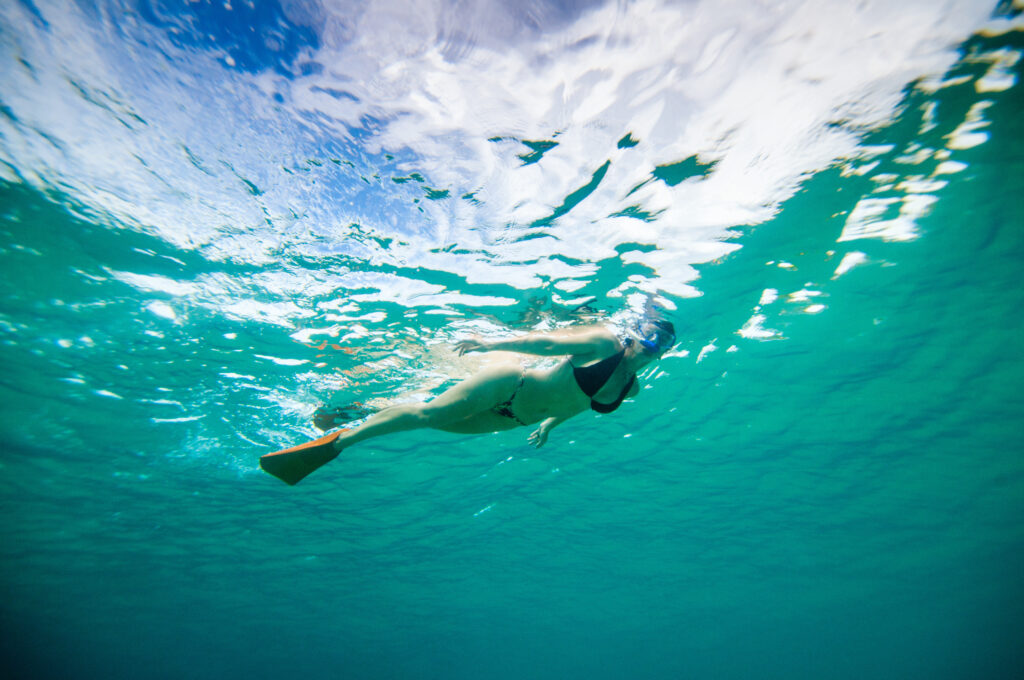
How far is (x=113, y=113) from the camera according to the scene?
5.12m

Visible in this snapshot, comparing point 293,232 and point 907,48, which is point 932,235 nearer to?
point 907,48

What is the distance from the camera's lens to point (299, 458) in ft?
15.1

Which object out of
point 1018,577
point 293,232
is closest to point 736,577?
point 1018,577

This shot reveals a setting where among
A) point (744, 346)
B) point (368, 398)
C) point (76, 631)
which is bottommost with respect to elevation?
point (744, 346)

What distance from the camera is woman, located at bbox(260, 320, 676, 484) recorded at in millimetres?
4508

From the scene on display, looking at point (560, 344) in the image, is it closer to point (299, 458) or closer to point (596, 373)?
point (596, 373)

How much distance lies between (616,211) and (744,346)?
20.5 ft

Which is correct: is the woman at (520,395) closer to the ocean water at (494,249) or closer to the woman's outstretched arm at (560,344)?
the woman's outstretched arm at (560,344)

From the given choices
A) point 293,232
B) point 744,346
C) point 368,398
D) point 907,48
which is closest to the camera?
point 907,48

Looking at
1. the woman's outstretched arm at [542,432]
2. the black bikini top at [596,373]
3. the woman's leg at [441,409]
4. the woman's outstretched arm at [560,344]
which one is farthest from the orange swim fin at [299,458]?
the black bikini top at [596,373]

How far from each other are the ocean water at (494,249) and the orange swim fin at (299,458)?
3742 millimetres

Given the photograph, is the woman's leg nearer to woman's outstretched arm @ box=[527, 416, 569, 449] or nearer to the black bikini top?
the black bikini top

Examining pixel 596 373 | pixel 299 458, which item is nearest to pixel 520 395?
pixel 596 373

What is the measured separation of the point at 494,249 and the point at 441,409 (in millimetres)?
3726
